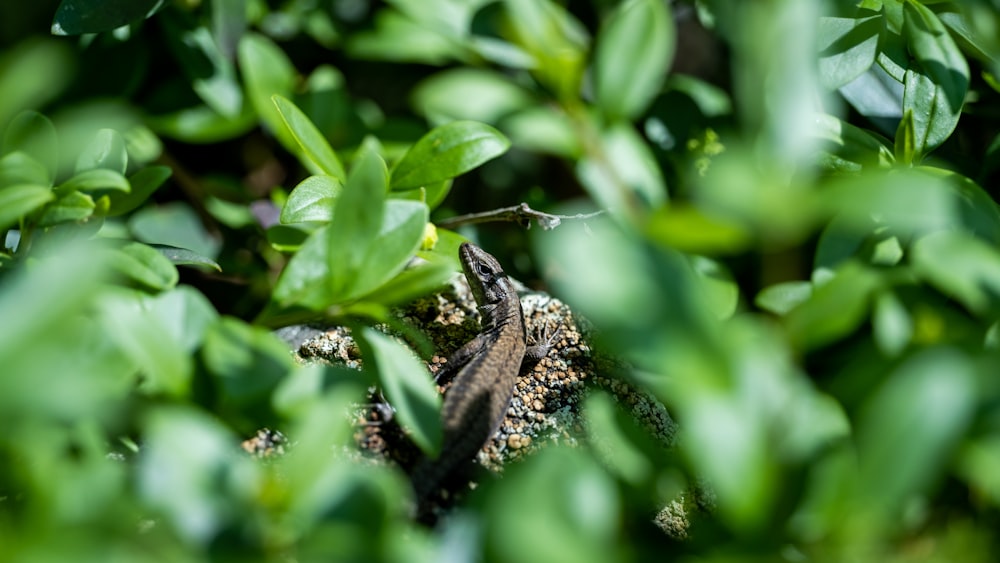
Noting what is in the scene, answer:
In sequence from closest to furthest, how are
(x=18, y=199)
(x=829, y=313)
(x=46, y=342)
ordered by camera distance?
(x=46, y=342), (x=829, y=313), (x=18, y=199)

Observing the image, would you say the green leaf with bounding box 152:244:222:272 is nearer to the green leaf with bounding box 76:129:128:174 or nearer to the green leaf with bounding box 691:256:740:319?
the green leaf with bounding box 76:129:128:174

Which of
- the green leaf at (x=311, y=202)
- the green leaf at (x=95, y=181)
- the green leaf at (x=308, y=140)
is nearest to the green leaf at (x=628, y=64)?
the green leaf at (x=311, y=202)

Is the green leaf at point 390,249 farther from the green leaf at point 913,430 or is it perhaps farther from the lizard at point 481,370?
the green leaf at point 913,430

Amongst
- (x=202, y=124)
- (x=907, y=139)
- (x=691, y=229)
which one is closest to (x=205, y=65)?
(x=202, y=124)

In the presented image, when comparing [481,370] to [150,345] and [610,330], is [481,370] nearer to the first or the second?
[150,345]

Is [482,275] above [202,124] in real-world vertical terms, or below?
below

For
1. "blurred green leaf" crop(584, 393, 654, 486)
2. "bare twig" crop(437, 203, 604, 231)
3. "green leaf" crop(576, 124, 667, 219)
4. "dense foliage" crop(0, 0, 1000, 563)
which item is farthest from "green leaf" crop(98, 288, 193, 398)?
"bare twig" crop(437, 203, 604, 231)
